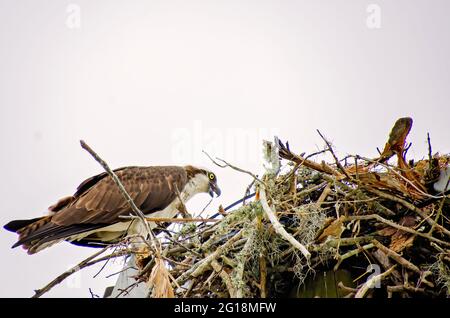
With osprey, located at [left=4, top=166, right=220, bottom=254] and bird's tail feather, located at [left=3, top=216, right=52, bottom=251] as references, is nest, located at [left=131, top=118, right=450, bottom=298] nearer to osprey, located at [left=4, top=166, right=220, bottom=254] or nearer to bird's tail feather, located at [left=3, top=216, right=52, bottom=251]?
osprey, located at [left=4, top=166, right=220, bottom=254]

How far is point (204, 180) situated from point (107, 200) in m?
1.67

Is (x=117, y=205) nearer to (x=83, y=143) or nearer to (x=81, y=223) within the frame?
(x=81, y=223)

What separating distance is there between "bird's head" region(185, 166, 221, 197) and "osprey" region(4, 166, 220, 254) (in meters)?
0.12

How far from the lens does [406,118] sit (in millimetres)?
4133

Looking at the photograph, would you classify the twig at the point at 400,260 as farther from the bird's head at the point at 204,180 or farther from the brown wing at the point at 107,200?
the bird's head at the point at 204,180

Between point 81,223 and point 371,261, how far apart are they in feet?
12.6

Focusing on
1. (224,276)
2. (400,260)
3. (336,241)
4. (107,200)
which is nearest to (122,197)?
(107,200)

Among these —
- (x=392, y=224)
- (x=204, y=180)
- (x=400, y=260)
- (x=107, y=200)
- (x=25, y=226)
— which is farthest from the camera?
(x=204, y=180)

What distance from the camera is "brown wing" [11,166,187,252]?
6121 millimetres

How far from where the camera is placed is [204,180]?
7.78 meters

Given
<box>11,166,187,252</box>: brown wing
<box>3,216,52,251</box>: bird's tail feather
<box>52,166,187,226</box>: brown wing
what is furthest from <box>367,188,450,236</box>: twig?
<box>3,216,52,251</box>: bird's tail feather

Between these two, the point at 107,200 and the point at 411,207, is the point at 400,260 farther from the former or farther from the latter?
the point at 107,200

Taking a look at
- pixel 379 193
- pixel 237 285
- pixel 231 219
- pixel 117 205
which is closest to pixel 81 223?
pixel 117 205

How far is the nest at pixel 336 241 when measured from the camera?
3.39 meters
